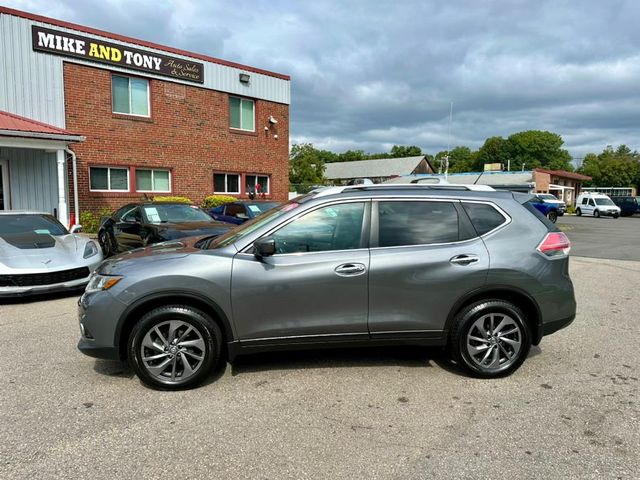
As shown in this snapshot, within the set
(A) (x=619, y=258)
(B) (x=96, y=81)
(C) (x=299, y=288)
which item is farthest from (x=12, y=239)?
(A) (x=619, y=258)

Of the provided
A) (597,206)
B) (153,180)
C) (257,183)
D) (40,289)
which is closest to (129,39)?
(153,180)

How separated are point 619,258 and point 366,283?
11666 millimetres

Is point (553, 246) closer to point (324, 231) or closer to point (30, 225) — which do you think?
point (324, 231)

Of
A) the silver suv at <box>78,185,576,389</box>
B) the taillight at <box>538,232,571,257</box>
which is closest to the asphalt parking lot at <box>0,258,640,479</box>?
the silver suv at <box>78,185,576,389</box>

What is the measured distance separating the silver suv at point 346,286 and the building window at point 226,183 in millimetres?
15445

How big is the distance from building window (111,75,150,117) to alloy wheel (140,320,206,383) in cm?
1475

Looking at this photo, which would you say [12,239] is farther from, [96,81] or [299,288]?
[96,81]

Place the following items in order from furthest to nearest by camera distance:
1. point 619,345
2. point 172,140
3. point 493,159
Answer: point 493,159 → point 172,140 → point 619,345

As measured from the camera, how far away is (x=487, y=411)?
346 cm

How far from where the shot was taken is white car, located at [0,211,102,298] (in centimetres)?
644

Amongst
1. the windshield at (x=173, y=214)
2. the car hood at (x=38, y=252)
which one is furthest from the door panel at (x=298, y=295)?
the windshield at (x=173, y=214)

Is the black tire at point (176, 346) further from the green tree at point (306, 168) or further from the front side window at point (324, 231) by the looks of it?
the green tree at point (306, 168)

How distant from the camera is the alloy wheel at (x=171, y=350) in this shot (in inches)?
146

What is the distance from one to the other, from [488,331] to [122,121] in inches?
621
